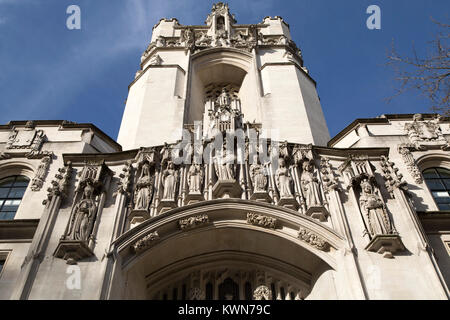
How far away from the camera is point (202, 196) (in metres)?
11.8

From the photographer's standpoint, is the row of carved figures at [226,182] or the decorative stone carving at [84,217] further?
the row of carved figures at [226,182]

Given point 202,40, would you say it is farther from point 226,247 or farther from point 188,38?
point 226,247

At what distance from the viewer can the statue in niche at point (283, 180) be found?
1179 cm

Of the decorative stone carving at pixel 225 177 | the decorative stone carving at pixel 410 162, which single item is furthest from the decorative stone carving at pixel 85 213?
the decorative stone carving at pixel 410 162

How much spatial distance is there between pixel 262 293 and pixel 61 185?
6.20 metres

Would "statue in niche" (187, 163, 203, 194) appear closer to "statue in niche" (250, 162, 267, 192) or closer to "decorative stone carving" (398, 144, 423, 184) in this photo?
"statue in niche" (250, 162, 267, 192)

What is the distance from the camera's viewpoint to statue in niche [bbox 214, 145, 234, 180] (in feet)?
40.2

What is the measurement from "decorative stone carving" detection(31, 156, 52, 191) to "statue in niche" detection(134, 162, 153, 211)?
3.70 m

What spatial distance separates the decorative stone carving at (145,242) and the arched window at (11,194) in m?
4.94

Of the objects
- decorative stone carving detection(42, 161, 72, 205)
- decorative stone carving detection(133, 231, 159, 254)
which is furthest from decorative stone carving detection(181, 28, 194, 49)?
decorative stone carving detection(133, 231, 159, 254)

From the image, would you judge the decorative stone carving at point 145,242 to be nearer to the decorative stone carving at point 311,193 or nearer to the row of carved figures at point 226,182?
the row of carved figures at point 226,182

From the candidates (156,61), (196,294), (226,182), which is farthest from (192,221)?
(156,61)

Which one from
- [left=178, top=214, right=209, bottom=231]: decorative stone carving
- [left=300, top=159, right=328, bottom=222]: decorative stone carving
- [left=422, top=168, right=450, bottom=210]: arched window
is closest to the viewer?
[left=178, top=214, right=209, bottom=231]: decorative stone carving

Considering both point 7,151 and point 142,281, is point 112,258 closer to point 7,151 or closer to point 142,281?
point 142,281
